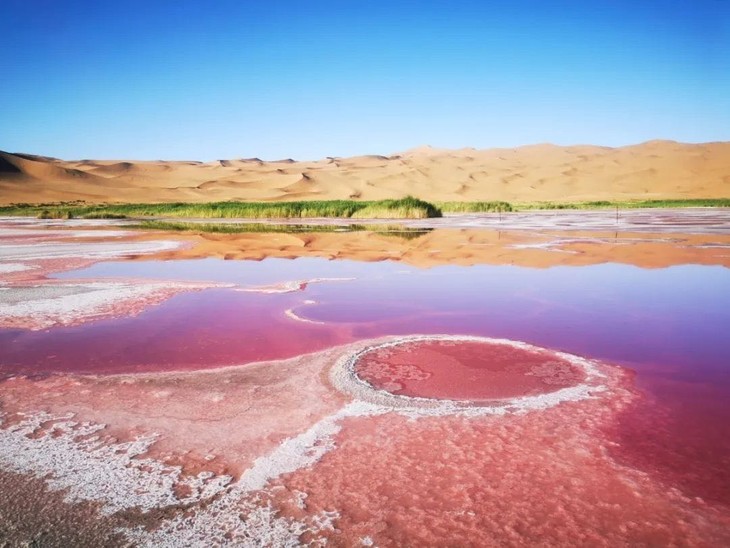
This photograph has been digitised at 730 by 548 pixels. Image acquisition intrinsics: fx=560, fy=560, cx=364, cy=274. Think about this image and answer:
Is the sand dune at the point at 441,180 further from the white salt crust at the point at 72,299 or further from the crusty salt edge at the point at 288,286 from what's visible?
the white salt crust at the point at 72,299

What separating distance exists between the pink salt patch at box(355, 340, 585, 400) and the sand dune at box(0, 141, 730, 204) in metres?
56.3

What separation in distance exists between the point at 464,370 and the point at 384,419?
1385mm

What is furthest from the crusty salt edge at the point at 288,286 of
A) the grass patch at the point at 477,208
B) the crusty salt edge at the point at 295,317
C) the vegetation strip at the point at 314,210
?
the grass patch at the point at 477,208

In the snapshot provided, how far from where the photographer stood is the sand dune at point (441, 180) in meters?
64.0

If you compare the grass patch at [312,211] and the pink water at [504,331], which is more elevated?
the grass patch at [312,211]

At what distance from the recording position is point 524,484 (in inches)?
128

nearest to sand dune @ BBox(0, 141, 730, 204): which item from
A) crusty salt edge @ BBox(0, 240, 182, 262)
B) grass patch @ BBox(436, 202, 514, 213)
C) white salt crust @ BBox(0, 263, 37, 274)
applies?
grass patch @ BBox(436, 202, 514, 213)

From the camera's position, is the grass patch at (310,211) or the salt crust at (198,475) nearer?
the salt crust at (198,475)

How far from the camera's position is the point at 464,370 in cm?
529

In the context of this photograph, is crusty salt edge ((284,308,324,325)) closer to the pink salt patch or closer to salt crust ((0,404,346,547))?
the pink salt patch

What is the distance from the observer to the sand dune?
210 ft

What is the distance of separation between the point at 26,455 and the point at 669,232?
2129cm

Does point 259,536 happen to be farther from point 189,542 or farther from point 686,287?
point 686,287

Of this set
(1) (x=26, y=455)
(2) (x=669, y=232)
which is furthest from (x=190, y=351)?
(2) (x=669, y=232)
